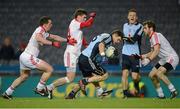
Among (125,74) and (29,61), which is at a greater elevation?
(29,61)

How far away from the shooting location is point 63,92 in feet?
60.4

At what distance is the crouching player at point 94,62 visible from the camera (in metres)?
14.7

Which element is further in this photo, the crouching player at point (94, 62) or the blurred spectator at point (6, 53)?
the blurred spectator at point (6, 53)

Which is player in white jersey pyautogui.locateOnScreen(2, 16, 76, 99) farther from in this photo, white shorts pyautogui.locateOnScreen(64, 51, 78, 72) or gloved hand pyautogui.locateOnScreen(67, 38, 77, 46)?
white shorts pyautogui.locateOnScreen(64, 51, 78, 72)

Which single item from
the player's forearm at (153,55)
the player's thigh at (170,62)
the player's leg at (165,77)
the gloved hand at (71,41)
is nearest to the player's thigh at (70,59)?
the gloved hand at (71,41)

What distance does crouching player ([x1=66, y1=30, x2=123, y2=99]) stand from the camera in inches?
580

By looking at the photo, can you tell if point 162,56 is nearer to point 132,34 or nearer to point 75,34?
point 132,34

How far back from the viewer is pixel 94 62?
15.0 meters

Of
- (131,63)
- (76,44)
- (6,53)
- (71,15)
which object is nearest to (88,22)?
(76,44)

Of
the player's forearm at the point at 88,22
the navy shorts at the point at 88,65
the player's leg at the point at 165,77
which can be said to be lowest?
the player's leg at the point at 165,77

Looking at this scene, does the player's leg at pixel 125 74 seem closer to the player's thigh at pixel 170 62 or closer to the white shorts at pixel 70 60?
the player's thigh at pixel 170 62

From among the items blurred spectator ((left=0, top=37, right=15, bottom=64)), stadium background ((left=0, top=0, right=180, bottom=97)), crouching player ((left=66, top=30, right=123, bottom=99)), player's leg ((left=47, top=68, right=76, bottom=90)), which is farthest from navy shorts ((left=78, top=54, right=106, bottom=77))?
stadium background ((left=0, top=0, right=180, bottom=97))

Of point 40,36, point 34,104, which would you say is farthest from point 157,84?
point 34,104

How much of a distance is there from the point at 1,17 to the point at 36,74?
4.89 meters
